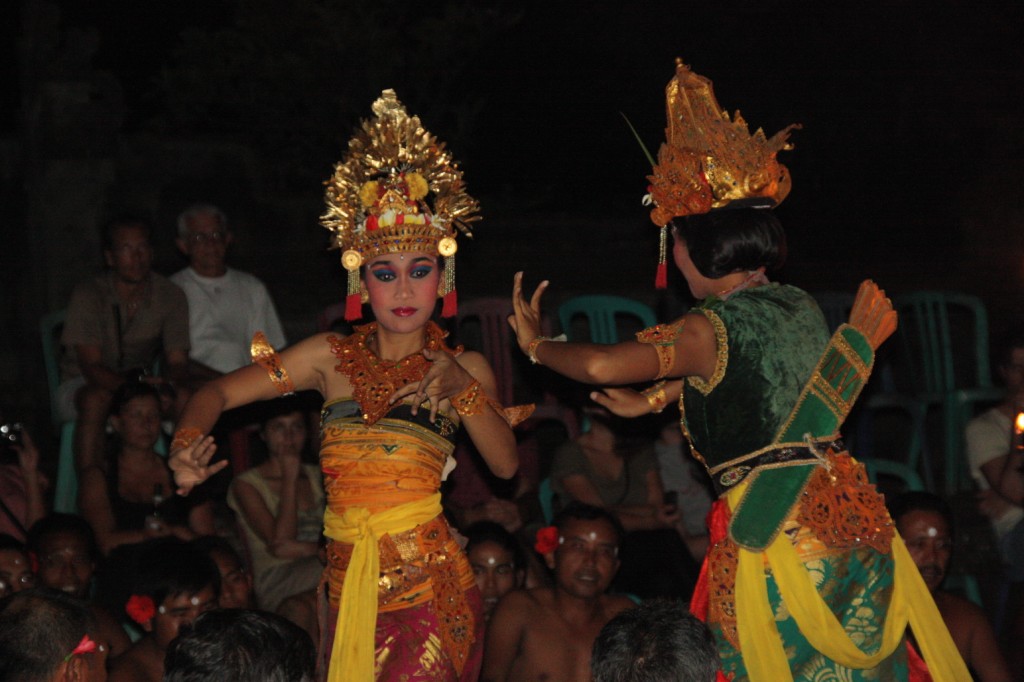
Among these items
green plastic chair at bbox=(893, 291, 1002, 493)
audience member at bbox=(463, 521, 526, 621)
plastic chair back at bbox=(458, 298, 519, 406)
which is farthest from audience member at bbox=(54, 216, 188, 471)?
green plastic chair at bbox=(893, 291, 1002, 493)

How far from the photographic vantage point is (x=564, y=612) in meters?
5.46

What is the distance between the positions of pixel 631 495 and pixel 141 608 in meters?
2.61

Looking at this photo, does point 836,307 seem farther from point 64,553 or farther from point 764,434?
point 64,553

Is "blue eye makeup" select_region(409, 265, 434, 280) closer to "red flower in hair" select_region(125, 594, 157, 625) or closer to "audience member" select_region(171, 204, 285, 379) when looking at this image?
"red flower in hair" select_region(125, 594, 157, 625)

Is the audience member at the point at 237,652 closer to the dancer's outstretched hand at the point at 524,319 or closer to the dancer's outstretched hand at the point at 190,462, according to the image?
the dancer's outstretched hand at the point at 190,462

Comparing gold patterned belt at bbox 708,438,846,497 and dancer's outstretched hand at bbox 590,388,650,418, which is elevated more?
dancer's outstretched hand at bbox 590,388,650,418

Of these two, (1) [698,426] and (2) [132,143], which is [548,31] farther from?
(1) [698,426]

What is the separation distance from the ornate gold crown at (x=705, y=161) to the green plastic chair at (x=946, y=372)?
397 cm

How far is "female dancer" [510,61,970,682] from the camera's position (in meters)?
3.73

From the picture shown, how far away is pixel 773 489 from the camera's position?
3.79 metres

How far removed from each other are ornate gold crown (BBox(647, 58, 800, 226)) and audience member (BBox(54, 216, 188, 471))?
11.1ft

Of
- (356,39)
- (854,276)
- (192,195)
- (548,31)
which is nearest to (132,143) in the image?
(192,195)

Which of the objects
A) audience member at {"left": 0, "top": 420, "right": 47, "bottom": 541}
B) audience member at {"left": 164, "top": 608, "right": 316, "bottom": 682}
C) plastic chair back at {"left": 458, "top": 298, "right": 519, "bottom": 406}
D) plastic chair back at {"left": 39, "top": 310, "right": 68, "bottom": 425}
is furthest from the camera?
plastic chair back at {"left": 458, "top": 298, "right": 519, "bottom": 406}

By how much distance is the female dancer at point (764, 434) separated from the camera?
373 cm
